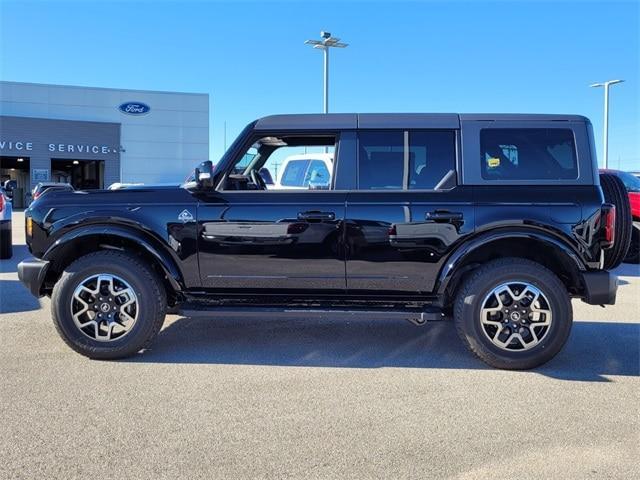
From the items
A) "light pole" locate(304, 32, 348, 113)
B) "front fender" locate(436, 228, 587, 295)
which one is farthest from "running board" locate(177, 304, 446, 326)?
"light pole" locate(304, 32, 348, 113)

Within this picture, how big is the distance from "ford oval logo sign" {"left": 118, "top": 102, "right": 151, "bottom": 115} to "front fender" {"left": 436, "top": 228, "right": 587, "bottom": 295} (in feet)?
111

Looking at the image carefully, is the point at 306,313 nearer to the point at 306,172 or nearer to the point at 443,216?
the point at 443,216

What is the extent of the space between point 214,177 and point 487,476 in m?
2.94

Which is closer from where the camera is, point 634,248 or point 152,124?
point 634,248

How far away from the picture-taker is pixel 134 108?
3478 centimetres

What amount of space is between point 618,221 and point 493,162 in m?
1.08

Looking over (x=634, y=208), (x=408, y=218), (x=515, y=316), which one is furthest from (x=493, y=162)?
(x=634, y=208)

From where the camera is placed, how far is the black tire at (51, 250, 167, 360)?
439 cm

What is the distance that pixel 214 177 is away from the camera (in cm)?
450

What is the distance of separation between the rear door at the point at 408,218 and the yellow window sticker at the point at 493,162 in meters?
0.27

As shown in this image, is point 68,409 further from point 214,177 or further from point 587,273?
point 587,273

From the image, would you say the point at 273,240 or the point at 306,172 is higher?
the point at 306,172

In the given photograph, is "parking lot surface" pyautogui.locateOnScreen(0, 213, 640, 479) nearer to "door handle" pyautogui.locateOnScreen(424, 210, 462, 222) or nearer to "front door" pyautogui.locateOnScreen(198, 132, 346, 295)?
"front door" pyautogui.locateOnScreen(198, 132, 346, 295)

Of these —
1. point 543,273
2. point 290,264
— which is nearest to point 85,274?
point 290,264
